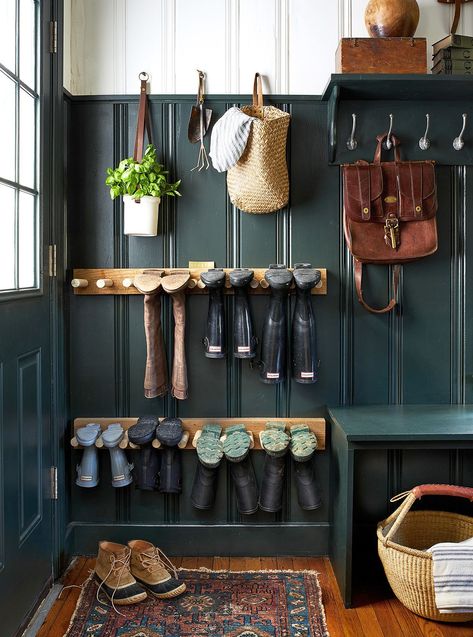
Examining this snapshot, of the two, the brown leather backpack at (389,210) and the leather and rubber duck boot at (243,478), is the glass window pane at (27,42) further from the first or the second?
the leather and rubber duck boot at (243,478)

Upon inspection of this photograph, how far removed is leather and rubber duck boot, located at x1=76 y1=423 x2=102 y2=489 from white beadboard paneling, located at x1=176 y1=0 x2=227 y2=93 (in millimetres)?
1488

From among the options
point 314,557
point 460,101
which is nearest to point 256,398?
point 314,557

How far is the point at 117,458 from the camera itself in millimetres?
2607

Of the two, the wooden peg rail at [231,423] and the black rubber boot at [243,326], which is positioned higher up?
the black rubber boot at [243,326]

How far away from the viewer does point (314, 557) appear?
2695mm

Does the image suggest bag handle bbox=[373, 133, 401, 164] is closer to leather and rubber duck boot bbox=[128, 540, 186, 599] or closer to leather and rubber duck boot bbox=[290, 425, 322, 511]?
leather and rubber duck boot bbox=[290, 425, 322, 511]

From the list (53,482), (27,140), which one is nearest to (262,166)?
(27,140)

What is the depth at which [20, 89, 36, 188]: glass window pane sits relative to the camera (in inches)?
86.5

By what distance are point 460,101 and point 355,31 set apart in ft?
1.76

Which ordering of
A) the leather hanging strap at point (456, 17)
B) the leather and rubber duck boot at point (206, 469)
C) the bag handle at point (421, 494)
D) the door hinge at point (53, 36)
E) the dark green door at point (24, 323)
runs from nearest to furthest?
the dark green door at point (24, 323)
the bag handle at point (421, 494)
the door hinge at point (53, 36)
the leather and rubber duck boot at point (206, 469)
the leather hanging strap at point (456, 17)

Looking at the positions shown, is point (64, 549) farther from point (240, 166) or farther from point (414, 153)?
point (414, 153)

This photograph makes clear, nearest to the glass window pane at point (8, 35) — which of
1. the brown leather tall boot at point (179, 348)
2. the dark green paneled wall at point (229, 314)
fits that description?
the dark green paneled wall at point (229, 314)

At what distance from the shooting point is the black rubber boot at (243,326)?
2.55m

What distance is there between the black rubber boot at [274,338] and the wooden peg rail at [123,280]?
10cm
